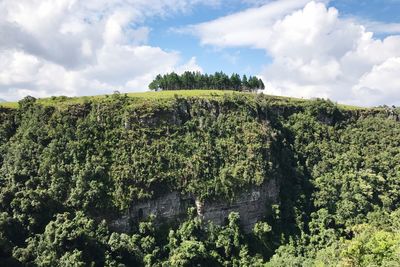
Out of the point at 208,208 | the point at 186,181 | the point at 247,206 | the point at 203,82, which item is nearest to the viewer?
the point at 208,208

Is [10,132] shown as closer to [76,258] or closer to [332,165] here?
[76,258]

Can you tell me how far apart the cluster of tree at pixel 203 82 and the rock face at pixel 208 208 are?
42.4 m

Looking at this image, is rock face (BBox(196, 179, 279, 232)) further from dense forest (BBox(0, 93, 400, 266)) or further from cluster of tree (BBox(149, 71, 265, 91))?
cluster of tree (BBox(149, 71, 265, 91))

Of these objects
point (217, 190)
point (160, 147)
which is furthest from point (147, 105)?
point (217, 190)

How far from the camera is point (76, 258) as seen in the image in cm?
6475

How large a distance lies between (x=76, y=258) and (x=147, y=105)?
3372 cm

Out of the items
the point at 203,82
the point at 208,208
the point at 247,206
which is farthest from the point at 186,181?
the point at 203,82

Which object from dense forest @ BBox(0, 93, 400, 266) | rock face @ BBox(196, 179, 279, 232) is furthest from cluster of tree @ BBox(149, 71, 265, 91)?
rock face @ BBox(196, 179, 279, 232)

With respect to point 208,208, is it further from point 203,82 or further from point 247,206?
point 203,82

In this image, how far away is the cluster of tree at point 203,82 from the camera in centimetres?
11931

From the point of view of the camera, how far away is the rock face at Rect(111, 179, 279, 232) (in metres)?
77.6

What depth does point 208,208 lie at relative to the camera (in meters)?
81.7

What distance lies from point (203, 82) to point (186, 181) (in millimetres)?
46928

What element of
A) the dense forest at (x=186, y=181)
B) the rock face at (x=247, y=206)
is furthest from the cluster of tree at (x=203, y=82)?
the rock face at (x=247, y=206)
